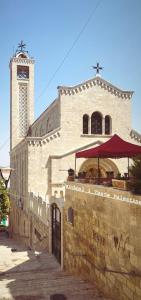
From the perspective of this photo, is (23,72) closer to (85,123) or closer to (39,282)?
(85,123)

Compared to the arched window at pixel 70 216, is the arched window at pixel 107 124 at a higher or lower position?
higher

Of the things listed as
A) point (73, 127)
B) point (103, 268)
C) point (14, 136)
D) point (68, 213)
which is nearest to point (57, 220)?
point (68, 213)

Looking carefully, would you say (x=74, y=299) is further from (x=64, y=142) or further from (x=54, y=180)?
(x=64, y=142)

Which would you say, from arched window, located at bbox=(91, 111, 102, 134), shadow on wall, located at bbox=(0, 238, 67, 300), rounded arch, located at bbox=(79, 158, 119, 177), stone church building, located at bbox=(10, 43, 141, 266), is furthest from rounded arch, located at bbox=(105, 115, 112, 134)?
shadow on wall, located at bbox=(0, 238, 67, 300)

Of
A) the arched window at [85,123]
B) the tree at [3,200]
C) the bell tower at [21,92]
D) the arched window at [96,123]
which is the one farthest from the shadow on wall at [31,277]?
the bell tower at [21,92]

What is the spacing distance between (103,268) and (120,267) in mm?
1824

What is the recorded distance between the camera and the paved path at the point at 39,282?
12.7m

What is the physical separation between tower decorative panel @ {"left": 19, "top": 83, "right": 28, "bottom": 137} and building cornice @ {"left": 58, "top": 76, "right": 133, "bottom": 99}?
11414mm

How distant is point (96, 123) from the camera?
95.7ft

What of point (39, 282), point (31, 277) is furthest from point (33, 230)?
point (39, 282)

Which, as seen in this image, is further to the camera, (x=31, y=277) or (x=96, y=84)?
(x=96, y=84)

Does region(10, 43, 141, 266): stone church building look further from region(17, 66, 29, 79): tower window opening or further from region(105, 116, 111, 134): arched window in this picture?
region(17, 66, 29, 79): tower window opening

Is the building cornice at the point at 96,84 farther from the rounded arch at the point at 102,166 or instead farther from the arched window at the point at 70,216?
the arched window at the point at 70,216

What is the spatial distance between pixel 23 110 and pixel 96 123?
13.0 metres
